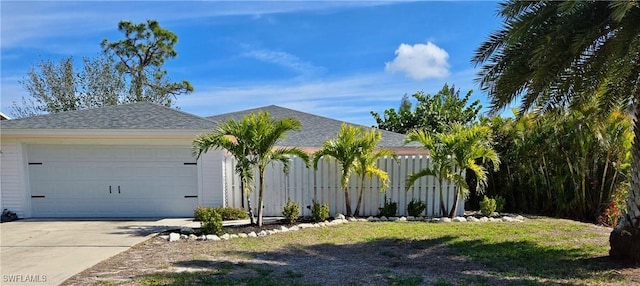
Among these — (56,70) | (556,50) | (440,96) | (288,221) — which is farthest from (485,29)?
(56,70)

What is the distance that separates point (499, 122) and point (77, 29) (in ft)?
38.6

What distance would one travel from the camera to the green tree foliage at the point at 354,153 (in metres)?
8.90

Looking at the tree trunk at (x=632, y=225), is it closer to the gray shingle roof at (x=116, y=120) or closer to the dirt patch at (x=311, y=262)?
the dirt patch at (x=311, y=262)

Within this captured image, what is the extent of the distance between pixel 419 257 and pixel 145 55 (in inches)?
959

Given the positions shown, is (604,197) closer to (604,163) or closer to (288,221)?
(604,163)

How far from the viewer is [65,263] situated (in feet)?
17.7

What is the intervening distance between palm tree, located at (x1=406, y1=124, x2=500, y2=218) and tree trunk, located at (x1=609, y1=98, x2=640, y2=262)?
11.7 feet

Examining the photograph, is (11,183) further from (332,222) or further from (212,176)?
(332,222)

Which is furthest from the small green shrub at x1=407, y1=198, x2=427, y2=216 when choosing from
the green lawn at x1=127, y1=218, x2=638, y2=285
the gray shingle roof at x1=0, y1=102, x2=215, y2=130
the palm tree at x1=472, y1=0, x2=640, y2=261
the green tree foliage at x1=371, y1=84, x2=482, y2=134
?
the green tree foliage at x1=371, y1=84, x2=482, y2=134

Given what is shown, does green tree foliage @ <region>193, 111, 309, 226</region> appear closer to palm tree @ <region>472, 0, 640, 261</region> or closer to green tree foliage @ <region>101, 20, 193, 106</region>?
palm tree @ <region>472, 0, 640, 261</region>

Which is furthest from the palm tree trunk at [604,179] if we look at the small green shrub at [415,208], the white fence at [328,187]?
the small green shrub at [415,208]

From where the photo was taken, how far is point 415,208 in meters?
9.41

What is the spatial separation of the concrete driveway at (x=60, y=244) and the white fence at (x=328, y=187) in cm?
194


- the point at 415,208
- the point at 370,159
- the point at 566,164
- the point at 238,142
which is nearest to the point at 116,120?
the point at 238,142
